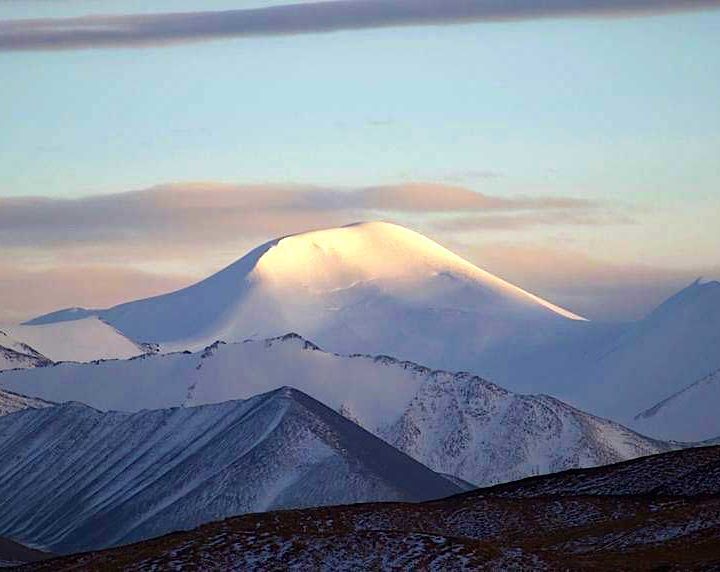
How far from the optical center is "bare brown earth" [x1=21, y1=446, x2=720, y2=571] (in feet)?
221

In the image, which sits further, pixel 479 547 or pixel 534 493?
pixel 534 493

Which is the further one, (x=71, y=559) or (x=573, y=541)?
(x=71, y=559)

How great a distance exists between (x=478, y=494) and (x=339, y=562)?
124 ft

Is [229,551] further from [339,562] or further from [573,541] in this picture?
[573,541]

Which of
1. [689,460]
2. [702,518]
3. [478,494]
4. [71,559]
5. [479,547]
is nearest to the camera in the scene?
[479,547]

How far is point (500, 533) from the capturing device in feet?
285

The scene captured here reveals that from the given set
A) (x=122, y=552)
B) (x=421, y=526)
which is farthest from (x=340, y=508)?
(x=122, y=552)

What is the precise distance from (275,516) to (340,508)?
717 cm

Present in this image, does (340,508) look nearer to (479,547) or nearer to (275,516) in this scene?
(275,516)

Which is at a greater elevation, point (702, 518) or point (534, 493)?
point (702, 518)

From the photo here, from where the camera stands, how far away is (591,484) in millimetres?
99562

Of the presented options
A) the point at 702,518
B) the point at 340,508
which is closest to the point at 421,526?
the point at 340,508

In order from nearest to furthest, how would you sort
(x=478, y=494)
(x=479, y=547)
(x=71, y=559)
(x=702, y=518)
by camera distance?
(x=479, y=547), (x=702, y=518), (x=71, y=559), (x=478, y=494)

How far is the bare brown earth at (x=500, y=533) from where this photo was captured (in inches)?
2657
